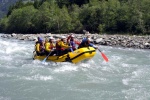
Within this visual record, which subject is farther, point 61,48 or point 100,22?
point 100,22

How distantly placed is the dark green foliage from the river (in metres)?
26.1

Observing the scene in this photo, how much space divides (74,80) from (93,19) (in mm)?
37472

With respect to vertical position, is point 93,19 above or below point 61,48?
below

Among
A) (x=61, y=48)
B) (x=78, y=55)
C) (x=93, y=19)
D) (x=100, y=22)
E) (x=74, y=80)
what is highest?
(x=61, y=48)

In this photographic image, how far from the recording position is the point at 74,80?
1272 cm

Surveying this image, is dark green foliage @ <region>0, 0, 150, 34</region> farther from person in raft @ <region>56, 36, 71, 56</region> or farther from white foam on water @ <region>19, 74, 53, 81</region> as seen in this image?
white foam on water @ <region>19, 74, 53, 81</region>

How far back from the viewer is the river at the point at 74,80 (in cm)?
1056

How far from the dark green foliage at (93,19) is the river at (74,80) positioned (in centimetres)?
2614

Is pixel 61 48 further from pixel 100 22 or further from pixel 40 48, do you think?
pixel 100 22

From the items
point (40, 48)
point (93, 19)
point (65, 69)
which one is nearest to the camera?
point (65, 69)

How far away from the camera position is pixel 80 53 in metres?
15.7

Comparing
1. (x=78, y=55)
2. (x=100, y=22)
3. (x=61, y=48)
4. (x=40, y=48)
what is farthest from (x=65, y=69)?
(x=100, y=22)

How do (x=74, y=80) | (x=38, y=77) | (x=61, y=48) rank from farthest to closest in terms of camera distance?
(x=61, y=48), (x=38, y=77), (x=74, y=80)

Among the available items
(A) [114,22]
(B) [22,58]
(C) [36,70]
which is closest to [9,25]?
(A) [114,22]
